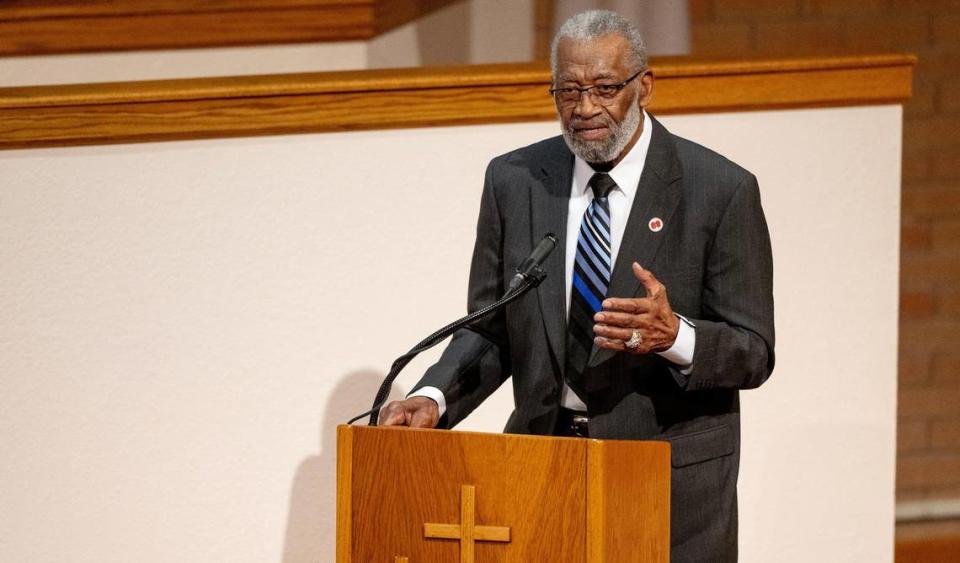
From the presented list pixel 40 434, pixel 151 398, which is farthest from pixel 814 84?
pixel 40 434

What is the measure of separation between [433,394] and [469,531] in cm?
38

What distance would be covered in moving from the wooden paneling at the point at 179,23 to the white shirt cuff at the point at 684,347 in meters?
2.55

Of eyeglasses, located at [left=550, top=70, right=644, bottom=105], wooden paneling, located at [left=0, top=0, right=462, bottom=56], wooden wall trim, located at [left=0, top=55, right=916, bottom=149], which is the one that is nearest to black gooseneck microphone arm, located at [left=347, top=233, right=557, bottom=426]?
eyeglasses, located at [left=550, top=70, right=644, bottom=105]

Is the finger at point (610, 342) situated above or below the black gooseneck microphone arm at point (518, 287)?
below

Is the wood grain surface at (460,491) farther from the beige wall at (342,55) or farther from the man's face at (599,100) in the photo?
the beige wall at (342,55)

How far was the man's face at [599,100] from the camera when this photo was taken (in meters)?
1.88

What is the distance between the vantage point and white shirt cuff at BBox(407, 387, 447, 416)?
6.63 ft

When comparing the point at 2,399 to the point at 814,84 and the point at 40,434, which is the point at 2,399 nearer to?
the point at 40,434

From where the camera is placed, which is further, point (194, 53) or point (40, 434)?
point (194, 53)

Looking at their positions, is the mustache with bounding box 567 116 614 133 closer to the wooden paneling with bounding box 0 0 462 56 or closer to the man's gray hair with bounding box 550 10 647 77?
the man's gray hair with bounding box 550 10 647 77

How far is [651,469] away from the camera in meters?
1.69

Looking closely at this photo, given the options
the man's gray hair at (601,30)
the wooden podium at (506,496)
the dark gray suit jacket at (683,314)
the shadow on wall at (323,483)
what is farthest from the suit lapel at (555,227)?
the shadow on wall at (323,483)

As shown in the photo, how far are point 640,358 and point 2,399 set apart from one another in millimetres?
1660

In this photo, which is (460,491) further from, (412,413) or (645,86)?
(645,86)
